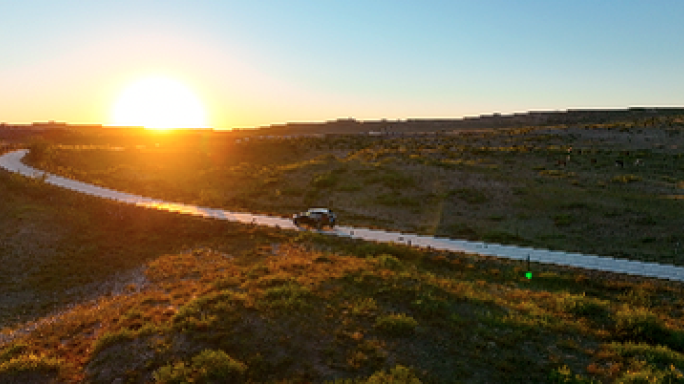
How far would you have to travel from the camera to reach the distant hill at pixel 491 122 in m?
123

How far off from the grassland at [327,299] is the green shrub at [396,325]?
0.14 feet

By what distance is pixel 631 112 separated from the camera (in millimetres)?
127188

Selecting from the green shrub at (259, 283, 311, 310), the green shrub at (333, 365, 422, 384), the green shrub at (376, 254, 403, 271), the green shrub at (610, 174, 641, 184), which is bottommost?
the green shrub at (376, 254, 403, 271)

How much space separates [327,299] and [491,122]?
484 feet

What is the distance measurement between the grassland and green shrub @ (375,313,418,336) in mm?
41

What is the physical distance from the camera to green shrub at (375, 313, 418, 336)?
40.8ft

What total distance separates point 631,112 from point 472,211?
119 metres

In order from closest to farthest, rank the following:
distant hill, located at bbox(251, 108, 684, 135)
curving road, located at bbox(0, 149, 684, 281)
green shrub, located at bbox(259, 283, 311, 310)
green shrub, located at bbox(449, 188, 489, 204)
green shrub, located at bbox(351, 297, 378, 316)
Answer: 1. green shrub, located at bbox(351, 297, 378, 316)
2. green shrub, located at bbox(259, 283, 311, 310)
3. curving road, located at bbox(0, 149, 684, 281)
4. green shrub, located at bbox(449, 188, 489, 204)
5. distant hill, located at bbox(251, 108, 684, 135)

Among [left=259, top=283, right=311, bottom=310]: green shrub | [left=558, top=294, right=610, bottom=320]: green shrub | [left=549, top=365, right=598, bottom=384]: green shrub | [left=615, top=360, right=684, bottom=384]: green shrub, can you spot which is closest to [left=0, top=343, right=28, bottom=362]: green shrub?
[left=259, top=283, right=311, bottom=310]: green shrub

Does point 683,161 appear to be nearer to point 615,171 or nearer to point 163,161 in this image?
point 615,171

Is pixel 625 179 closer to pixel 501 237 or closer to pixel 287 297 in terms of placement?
pixel 501 237

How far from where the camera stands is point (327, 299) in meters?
14.7

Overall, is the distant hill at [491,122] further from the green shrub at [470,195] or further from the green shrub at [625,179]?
the green shrub at [470,195]

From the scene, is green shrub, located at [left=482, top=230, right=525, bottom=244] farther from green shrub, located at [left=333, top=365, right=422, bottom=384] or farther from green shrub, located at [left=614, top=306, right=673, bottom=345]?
green shrub, located at [left=333, top=365, right=422, bottom=384]
